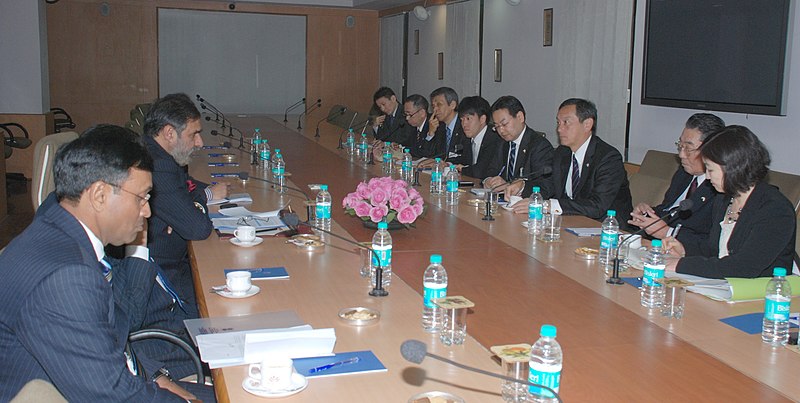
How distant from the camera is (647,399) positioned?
1692 mm

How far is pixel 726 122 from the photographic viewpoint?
536 centimetres

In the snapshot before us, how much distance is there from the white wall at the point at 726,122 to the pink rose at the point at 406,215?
2.80 meters

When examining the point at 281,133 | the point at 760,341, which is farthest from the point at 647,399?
the point at 281,133

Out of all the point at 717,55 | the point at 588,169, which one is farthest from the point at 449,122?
the point at 588,169

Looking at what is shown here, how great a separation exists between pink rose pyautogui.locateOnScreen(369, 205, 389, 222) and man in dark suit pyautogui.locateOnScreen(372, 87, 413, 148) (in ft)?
14.3

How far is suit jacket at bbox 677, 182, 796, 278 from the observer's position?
2.68 m

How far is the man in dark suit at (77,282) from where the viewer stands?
4.85 ft

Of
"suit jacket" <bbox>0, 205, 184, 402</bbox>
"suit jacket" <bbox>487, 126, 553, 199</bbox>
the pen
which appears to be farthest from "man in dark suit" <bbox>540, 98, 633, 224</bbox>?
"suit jacket" <bbox>0, 205, 184, 402</bbox>

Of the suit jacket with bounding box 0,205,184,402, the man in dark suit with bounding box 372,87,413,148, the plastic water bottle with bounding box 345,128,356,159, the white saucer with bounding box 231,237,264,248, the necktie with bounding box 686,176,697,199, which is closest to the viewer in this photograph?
the suit jacket with bounding box 0,205,184,402

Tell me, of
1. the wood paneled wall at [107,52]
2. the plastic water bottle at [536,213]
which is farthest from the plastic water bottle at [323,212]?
the wood paneled wall at [107,52]

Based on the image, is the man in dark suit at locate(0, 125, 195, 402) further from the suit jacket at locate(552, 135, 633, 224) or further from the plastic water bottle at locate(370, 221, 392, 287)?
the suit jacket at locate(552, 135, 633, 224)

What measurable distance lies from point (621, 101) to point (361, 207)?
152 inches

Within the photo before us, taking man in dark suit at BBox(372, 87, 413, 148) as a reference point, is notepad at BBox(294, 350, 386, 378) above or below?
below

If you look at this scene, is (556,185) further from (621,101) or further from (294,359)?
(294,359)
